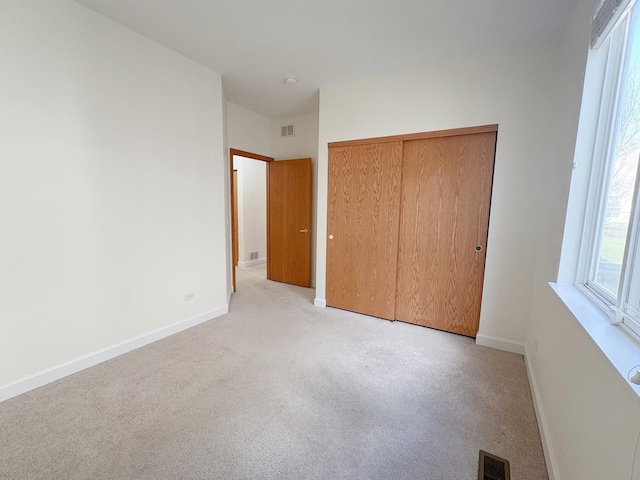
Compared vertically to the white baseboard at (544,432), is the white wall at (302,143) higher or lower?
higher

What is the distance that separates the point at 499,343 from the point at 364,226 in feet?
5.78

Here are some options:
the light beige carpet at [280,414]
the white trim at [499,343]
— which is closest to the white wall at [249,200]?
the light beige carpet at [280,414]

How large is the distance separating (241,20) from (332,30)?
72 cm

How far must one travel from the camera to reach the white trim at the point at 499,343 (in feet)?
8.46

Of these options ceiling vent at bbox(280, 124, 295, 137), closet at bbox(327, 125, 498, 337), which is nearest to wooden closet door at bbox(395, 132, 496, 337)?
closet at bbox(327, 125, 498, 337)

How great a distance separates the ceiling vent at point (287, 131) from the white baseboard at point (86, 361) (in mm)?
3050

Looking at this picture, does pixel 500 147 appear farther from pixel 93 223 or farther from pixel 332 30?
pixel 93 223

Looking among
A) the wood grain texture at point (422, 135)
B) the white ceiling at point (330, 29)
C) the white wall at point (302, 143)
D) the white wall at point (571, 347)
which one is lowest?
the white wall at point (571, 347)

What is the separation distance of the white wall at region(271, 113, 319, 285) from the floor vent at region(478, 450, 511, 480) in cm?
335

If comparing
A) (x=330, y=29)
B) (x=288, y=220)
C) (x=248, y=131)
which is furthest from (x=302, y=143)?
(x=330, y=29)

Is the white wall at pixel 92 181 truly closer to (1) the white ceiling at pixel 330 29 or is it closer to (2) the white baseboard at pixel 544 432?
(1) the white ceiling at pixel 330 29

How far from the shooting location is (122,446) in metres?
1.51

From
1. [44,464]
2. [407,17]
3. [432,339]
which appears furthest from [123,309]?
[407,17]

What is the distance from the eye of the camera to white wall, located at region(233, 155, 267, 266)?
5.65 m
